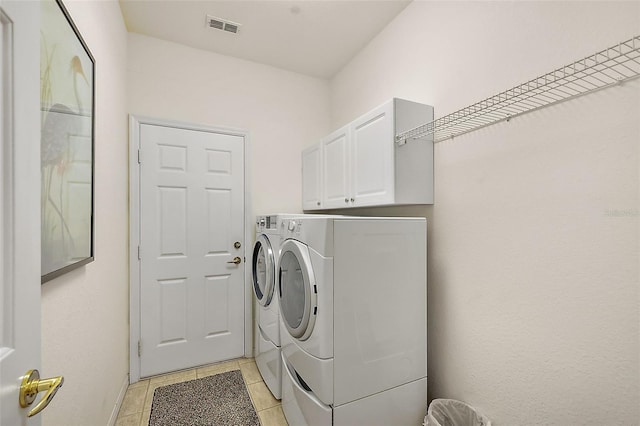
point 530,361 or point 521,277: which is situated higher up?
point 521,277

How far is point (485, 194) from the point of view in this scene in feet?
4.89

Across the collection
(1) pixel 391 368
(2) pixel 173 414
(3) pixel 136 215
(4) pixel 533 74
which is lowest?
(2) pixel 173 414

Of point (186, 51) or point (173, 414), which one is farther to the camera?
point (186, 51)

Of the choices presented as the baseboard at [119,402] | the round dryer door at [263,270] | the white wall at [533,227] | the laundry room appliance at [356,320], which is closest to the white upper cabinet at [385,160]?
the white wall at [533,227]

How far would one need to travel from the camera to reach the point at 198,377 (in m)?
2.32

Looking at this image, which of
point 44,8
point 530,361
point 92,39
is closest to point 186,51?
point 92,39

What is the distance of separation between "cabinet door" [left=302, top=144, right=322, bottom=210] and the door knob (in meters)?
2.08

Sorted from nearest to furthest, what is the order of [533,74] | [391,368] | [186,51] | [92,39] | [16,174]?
1. [16,174]
2. [533,74]
3. [92,39]
4. [391,368]
5. [186,51]

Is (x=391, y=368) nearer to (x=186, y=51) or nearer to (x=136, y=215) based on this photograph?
(x=136, y=215)

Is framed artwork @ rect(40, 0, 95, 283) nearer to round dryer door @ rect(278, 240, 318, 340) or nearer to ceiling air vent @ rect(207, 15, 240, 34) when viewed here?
round dryer door @ rect(278, 240, 318, 340)

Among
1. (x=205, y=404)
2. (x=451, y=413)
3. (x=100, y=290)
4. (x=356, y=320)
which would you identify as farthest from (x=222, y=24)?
(x=451, y=413)

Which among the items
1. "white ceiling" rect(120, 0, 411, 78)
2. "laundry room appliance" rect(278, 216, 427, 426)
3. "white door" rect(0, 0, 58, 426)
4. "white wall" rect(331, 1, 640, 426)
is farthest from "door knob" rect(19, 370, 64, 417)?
"white ceiling" rect(120, 0, 411, 78)

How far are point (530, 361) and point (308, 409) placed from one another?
1098 mm

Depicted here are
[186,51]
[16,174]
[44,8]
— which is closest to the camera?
[16,174]
